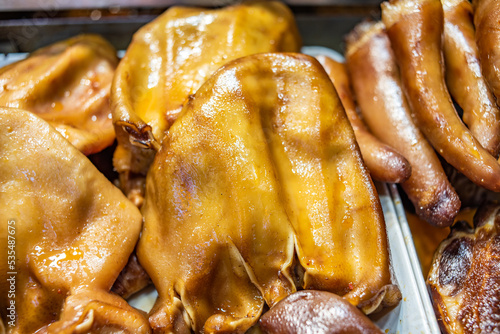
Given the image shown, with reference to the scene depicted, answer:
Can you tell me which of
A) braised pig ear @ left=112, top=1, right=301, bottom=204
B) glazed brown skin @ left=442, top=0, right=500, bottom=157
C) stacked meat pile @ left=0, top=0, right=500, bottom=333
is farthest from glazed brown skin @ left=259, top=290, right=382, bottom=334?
glazed brown skin @ left=442, top=0, right=500, bottom=157

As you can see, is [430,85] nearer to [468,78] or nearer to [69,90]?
[468,78]

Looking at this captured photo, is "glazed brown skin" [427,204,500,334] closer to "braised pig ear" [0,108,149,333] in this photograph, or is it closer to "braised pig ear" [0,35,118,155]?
"braised pig ear" [0,108,149,333]

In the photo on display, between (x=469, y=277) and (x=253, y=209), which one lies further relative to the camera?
(x=469, y=277)

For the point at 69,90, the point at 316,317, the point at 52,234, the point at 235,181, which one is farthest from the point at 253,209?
the point at 69,90

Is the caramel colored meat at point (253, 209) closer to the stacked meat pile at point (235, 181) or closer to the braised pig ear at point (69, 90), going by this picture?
the stacked meat pile at point (235, 181)

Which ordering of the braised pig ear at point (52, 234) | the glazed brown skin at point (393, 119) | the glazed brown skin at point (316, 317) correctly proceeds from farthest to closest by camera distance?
the glazed brown skin at point (393, 119) < the braised pig ear at point (52, 234) < the glazed brown skin at point (316, 317)

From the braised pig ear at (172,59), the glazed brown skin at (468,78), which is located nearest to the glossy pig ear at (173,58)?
the braised pig ear at (172,59)

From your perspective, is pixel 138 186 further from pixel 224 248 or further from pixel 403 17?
pixel 403 17
